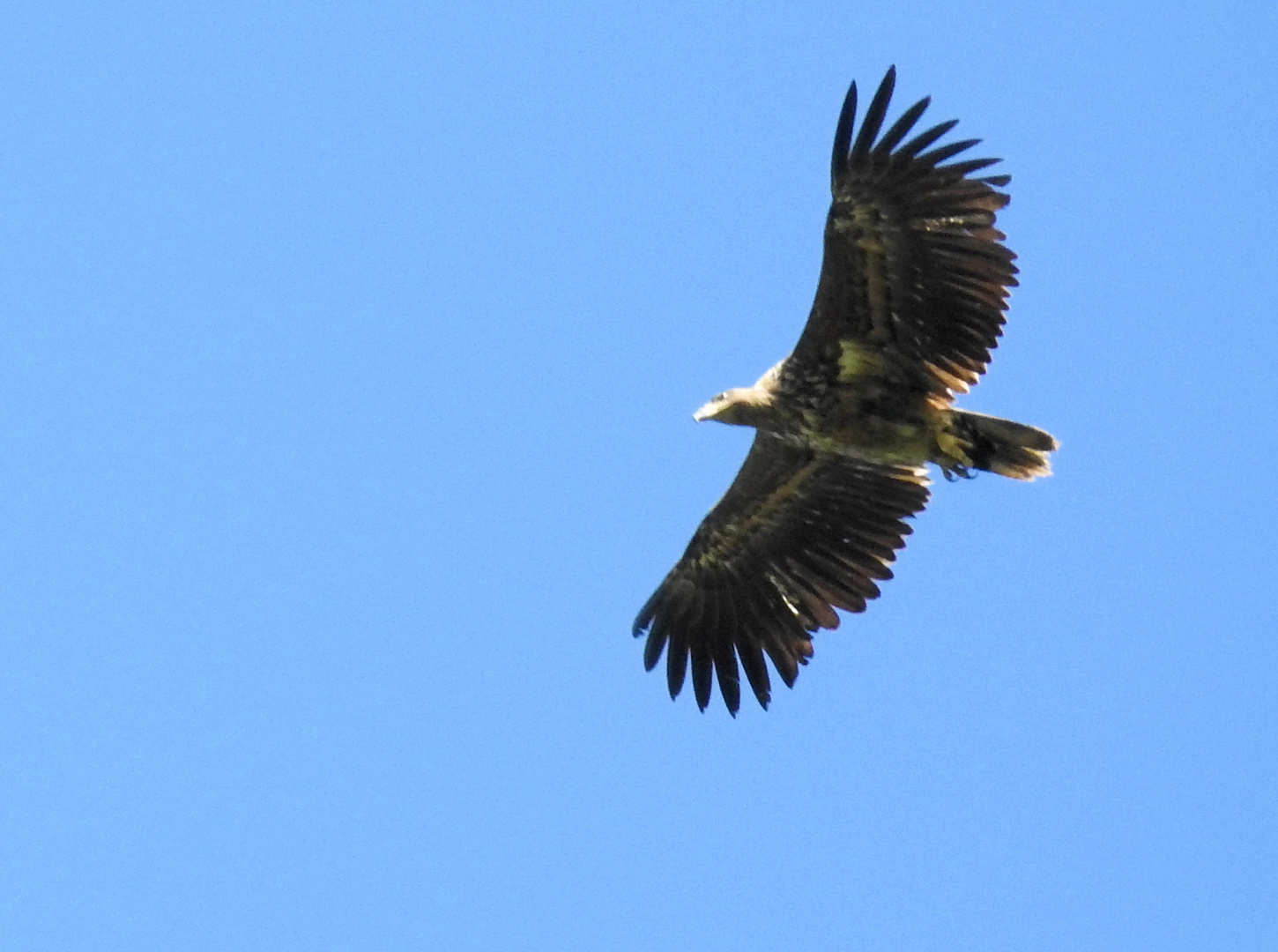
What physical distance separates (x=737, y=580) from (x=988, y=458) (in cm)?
235

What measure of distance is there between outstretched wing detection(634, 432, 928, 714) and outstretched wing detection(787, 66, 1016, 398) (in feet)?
3.47

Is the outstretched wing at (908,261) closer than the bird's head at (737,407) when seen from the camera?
Yes

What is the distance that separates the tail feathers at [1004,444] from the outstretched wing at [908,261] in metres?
0.29

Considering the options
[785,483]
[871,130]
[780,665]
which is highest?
[871,130]

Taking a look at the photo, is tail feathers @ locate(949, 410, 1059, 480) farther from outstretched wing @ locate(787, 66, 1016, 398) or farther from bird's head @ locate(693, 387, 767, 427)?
bird's head @ locate(693, 387, 767, 427)

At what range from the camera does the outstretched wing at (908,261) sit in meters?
14.1

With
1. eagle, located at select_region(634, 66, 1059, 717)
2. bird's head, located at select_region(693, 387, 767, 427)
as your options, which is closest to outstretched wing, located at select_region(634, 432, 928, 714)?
eagle, located at select_region(634, 66, 1059, 717)

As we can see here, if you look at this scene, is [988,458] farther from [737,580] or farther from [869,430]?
Answer: [737,580]

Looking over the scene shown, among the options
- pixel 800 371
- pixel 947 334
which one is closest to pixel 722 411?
pixel 800 371

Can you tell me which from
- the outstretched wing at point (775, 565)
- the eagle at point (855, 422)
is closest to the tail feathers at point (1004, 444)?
the eagle at point (855, 422)

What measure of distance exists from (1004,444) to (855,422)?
1.07m

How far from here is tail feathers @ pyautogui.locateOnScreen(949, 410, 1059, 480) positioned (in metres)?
14.3

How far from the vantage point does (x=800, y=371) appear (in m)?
14.8

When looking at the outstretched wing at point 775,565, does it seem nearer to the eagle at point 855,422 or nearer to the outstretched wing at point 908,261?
the eagle at point 855,422
